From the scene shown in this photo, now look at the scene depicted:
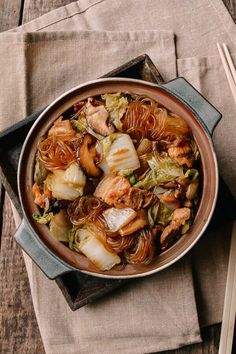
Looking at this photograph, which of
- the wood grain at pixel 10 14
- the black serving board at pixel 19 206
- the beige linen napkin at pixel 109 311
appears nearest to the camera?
the black serving board at pixel 19 206

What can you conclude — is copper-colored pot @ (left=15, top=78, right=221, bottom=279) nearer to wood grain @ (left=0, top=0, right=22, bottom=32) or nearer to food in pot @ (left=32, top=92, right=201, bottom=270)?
food in pot @ (left=32, top=92, right=201, bottom=270)

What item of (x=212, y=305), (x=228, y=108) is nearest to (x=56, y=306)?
(x=212, y=305)

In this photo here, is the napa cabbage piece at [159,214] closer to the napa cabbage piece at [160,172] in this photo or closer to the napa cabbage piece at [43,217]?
the napa cabbage piece at [160,172]

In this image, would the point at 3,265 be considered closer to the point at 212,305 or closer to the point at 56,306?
the point at 56,306

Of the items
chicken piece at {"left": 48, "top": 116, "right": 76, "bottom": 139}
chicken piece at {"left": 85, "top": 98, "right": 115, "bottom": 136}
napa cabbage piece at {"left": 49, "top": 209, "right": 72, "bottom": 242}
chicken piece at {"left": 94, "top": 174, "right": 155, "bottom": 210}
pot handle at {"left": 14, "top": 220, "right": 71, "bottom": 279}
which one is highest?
chicken piece at {"left": 85, "top": 98, "right": 115, "bottom": 136}

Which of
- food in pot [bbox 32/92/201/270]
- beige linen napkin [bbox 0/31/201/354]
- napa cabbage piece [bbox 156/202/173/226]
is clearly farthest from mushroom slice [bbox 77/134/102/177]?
beige linen napkin [bbox 0/31/201/354]

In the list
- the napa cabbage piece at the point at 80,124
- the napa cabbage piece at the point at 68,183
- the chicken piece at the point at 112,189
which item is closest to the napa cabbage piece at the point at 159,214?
the chicken piece at the point at 112,189
